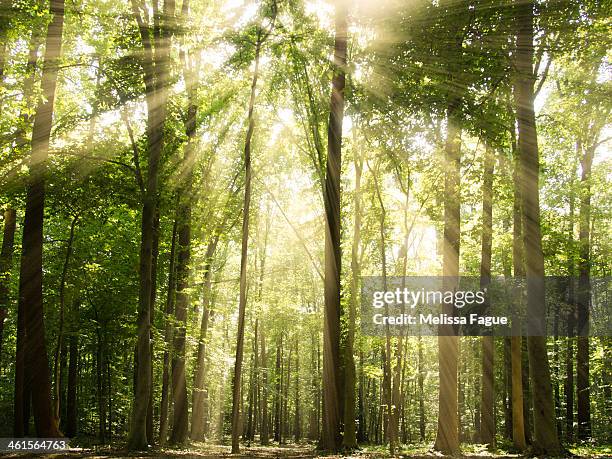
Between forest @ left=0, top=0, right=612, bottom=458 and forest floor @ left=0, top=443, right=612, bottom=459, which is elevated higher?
forest @ left=0, top=0, right=612, bottom=458

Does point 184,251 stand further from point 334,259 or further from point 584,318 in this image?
point 584,318

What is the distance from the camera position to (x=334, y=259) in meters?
12.0

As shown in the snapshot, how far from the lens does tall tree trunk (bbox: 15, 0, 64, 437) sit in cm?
993

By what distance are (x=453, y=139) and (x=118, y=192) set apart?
8.40m

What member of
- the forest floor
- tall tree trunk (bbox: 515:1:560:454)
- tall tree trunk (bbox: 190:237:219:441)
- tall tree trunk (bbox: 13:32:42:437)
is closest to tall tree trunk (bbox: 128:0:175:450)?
the forest floor

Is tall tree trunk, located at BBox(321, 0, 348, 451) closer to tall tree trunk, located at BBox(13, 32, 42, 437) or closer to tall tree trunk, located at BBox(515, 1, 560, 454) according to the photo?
tall tree trunk, located at BBox(515, 1, 560, 454)

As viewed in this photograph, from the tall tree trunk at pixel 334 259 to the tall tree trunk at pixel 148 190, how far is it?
4159 mm

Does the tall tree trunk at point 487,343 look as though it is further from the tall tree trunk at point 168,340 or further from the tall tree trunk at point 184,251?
the tall tree trunk at point 168,340

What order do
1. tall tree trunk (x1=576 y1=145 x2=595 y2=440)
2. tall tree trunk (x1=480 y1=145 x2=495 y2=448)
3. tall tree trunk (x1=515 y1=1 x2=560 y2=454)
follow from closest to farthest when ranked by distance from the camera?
tall tree trunk (x1=515 y1=1 x2=560 y2=454)
tall tree trunk (x1=480 y1=145 x2=495 y2=448)
tall tree trunk (x1=576 y1=145 x2=595 y2=440)

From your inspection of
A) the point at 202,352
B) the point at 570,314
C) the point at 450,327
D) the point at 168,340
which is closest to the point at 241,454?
the point at 168,340

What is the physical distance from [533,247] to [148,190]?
908cm

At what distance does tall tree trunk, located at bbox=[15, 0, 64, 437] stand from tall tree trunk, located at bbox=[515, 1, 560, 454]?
34.4ft

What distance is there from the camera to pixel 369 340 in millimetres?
25141

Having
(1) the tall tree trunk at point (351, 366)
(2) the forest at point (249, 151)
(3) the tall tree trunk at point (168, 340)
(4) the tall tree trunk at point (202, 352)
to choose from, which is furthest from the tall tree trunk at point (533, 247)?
(4) the tall tree trunk at point (202, 352)
